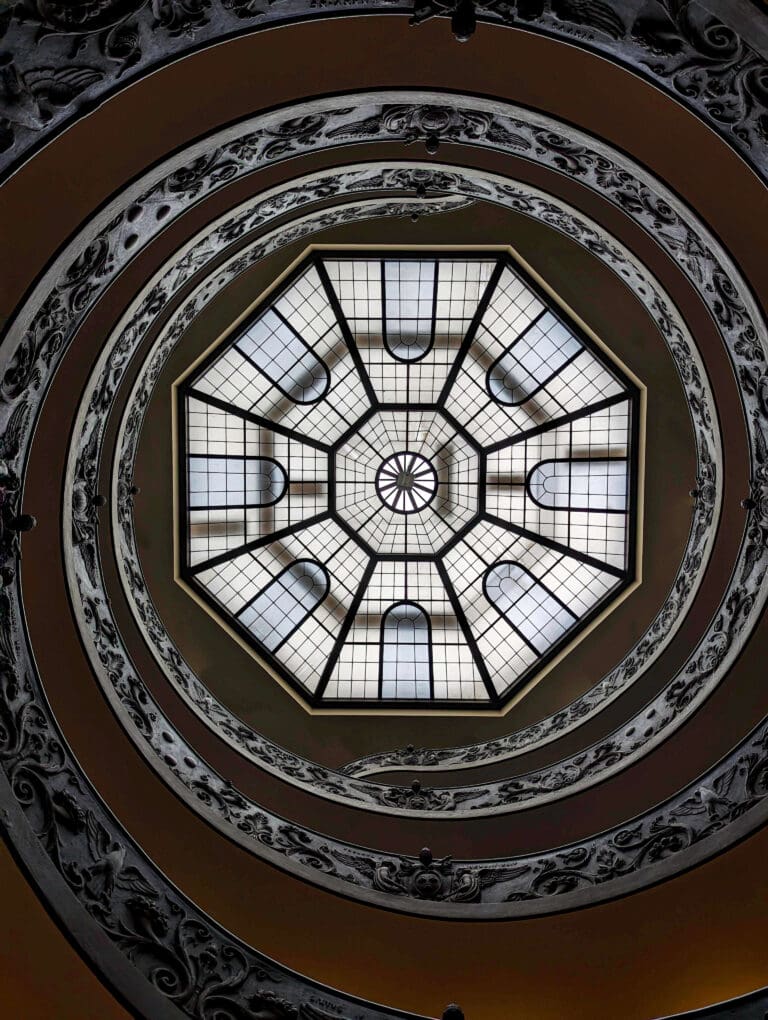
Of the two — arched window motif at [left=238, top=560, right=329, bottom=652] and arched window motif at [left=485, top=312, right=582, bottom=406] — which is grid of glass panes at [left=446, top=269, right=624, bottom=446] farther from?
arched window motif at [left=238, top=560, right=329, bottom=652]

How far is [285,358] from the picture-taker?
1559 centimetres

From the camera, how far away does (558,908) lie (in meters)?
9.49

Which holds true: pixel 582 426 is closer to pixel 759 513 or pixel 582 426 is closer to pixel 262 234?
pixel 759 513

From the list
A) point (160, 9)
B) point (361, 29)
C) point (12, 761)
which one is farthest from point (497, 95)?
point (12, 761)

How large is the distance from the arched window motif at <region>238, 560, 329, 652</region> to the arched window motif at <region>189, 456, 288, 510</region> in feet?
5.82

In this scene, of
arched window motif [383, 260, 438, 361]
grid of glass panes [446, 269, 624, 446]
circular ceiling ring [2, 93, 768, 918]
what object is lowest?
circular ceiling ring [2, 93, 768, 918]

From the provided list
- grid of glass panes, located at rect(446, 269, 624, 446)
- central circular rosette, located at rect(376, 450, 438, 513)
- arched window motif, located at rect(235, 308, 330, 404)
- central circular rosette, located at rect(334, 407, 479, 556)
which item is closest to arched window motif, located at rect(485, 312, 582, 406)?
grid of glass panes, located at rect(446, 269, 624, 446)

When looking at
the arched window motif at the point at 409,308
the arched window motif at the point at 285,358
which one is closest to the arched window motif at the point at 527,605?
the arched window motif at the point at 409,308

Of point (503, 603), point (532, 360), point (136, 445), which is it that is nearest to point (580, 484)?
point (532, 360)

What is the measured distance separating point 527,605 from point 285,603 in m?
5.56

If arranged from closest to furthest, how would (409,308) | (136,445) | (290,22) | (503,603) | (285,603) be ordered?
(290,22) → (136,445) → (409,308) → (285,603) → (503,603)

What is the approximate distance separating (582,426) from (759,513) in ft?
19.2

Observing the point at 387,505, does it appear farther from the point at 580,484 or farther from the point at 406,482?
the point at 580,484

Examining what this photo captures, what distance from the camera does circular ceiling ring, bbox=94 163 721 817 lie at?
395 inches
